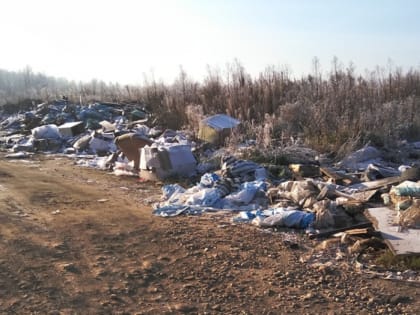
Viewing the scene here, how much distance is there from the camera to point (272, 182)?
7.23 meters

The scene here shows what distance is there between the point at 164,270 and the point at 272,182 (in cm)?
335

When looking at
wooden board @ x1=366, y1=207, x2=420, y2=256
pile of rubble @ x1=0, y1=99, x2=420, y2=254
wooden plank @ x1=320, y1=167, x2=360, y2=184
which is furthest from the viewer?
wooden plank @ x1=320, y1=167, x2=360, y2=184

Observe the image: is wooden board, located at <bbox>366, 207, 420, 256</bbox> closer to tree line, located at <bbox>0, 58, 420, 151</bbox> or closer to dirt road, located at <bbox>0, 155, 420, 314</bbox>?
dirt road, located at <bbox>0, 155, 420, 314</bbox>

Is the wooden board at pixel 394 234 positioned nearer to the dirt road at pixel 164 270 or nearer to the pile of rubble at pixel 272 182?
the pile of rubble at pixel 272 182

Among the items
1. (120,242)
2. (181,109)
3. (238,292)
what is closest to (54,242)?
(120,242)

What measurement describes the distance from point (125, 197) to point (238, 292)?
3564 mm

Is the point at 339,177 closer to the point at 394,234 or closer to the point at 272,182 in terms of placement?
the point at 272,182

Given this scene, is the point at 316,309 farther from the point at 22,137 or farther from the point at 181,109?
the point at 22,137

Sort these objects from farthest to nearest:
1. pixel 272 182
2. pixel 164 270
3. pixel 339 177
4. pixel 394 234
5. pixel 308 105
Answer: pixel 308 105 → pixel 272 182 → pixel 339 177 → pixel 394 234 → pixel 164 270

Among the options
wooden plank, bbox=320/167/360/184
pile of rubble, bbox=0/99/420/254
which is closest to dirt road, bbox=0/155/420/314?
pile of rubble, bbox=0/99/420/254

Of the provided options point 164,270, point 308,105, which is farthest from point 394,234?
point 308,105

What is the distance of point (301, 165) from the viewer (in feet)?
24.6

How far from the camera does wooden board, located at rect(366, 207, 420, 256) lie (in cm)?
427

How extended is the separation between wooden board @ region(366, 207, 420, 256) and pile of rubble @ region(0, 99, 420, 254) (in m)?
0.01
